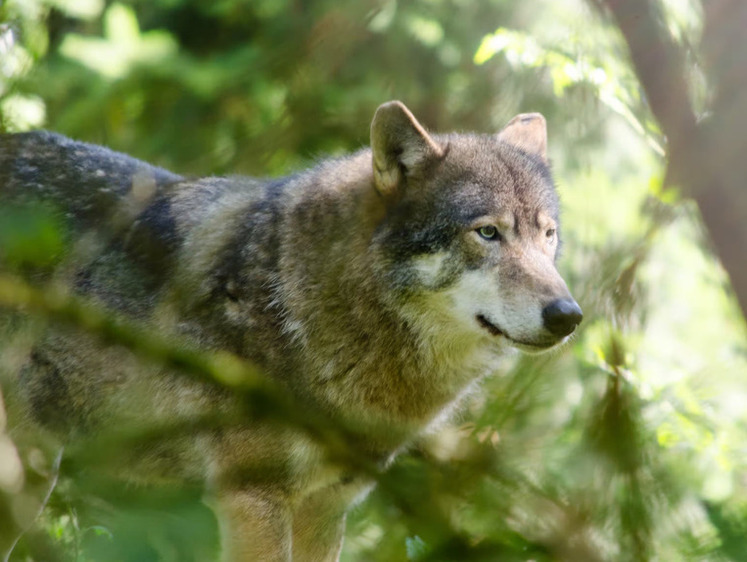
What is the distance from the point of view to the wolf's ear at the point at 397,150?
13.3ft

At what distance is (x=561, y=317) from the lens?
349cm

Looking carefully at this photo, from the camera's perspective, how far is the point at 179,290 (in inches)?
160

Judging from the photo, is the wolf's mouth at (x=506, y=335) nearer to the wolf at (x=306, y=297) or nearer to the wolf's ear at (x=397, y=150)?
the wolf at (x=306, y=297)

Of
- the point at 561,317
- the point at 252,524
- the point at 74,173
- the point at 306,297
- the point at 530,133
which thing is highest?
the point at 530,133

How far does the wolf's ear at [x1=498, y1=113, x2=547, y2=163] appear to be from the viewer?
480 centimetres

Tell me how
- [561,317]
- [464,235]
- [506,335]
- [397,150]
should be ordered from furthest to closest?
[397,150], [464,235], [506,335], [561,317]

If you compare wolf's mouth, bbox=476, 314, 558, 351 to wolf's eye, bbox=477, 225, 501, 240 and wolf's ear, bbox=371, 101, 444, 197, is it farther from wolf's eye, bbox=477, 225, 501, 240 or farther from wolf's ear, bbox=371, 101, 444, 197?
wolf's ear, bbox=371, 101, 444, 197

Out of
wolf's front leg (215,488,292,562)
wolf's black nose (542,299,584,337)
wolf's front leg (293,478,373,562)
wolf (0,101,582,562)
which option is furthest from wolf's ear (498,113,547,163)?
wolf's front leg (215,488,292,562)

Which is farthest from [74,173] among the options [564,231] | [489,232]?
[564,231]

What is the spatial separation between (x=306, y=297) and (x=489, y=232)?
949 millimetres

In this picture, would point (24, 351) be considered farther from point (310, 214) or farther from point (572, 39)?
point (572, 39)

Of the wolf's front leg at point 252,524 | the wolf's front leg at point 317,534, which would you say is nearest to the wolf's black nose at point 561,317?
the wolf's front leg at point 252,524

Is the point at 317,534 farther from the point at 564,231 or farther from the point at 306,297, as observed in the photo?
the point at 564,231

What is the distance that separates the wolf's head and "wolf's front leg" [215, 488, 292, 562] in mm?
1122
